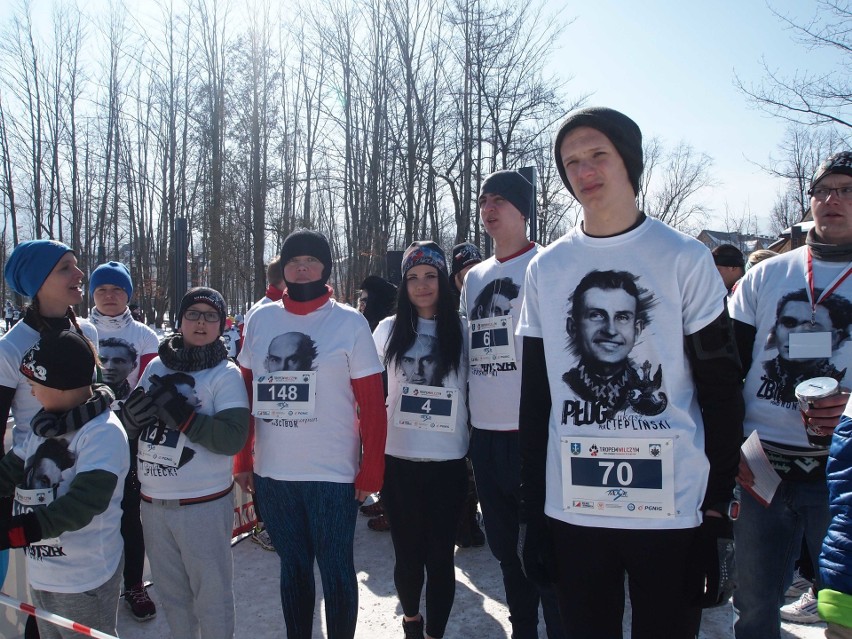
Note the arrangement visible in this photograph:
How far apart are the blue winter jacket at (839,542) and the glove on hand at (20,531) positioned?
2434 millimetres

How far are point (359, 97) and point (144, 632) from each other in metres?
17.3

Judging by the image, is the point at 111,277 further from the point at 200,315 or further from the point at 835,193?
the point at 835,193

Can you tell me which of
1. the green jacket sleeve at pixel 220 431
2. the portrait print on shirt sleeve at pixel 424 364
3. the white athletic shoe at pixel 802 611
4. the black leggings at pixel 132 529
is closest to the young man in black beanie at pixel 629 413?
the portrait print on shirt sleeve at pixel 424 364

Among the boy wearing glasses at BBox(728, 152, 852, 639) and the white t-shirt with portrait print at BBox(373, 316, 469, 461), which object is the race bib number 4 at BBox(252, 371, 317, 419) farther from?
the boy wearing glasses at BBox(728, 152, 852, 639)

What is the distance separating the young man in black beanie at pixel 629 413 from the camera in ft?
5.24

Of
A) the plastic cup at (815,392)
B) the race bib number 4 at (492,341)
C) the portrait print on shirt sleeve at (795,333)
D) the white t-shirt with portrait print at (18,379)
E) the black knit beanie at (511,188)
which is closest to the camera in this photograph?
the plastic cup at (815,392)

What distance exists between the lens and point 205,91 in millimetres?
21047

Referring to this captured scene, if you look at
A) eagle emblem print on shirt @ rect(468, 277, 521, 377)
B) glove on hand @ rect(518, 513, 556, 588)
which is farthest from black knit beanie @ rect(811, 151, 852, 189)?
glove on hand @ rect(518, 513, 556, 588)

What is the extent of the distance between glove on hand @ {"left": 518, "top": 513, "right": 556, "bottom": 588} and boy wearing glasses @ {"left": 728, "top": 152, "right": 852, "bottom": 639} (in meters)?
0.99

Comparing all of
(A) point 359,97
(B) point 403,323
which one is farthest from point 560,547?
(A) point 359,97

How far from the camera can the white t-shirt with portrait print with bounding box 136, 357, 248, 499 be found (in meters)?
2.61

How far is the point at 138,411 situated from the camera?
254cm

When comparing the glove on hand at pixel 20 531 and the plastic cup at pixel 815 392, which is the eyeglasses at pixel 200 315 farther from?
the plastic cup at pixel 815 392

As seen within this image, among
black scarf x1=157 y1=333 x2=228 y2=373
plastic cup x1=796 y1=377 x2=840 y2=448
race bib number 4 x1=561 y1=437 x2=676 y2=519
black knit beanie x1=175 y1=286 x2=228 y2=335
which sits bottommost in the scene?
race bib number 4 x1=561 y1=437 x2=676 y2=519
